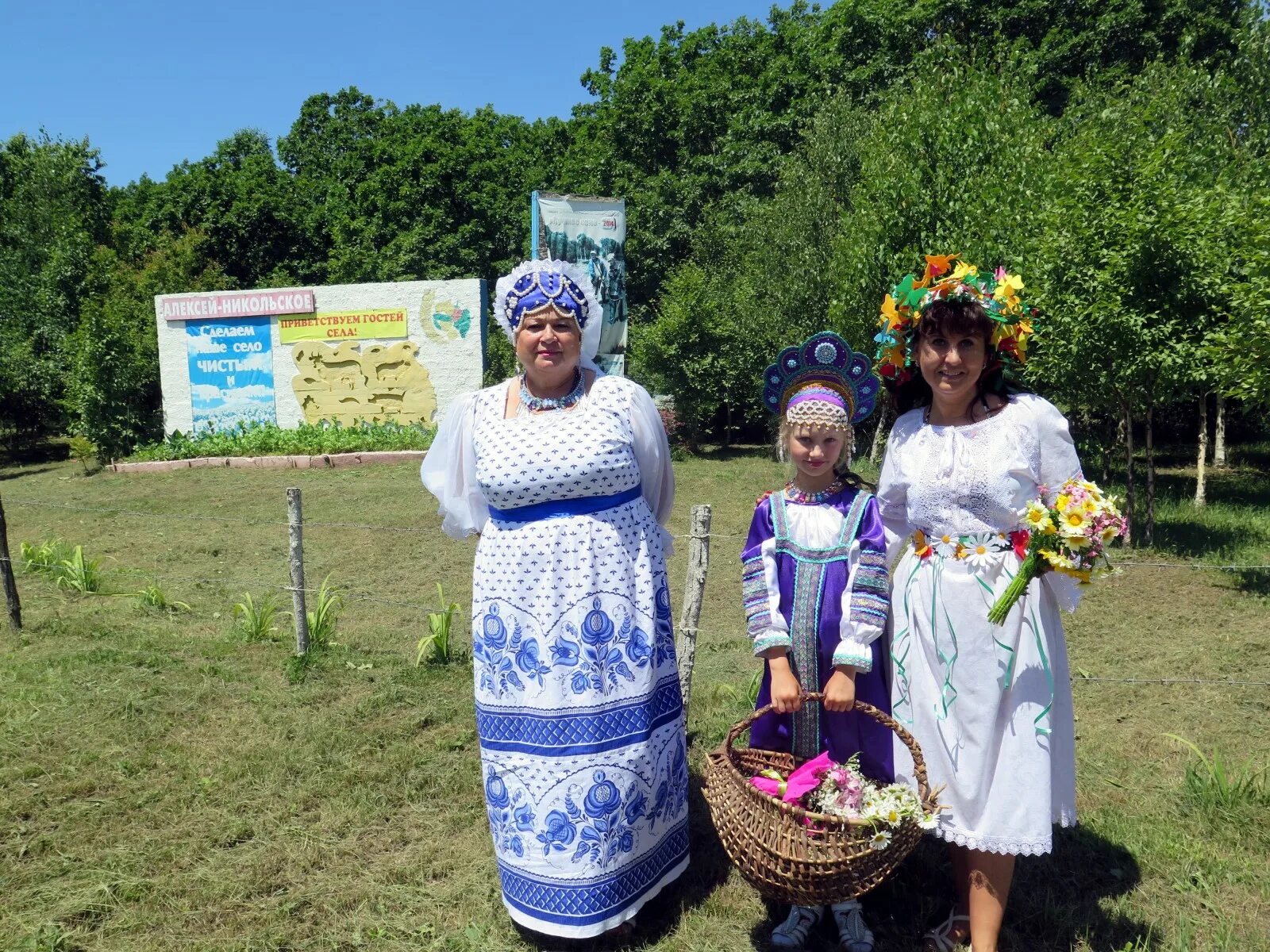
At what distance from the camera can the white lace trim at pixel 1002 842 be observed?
8.17ft

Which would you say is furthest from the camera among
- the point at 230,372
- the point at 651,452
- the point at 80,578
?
the point at 230,372

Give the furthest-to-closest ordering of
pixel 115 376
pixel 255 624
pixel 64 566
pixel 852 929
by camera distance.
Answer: pixel 115 376 < pixel 64 566 < pixel 255 624 < pixel 852 929

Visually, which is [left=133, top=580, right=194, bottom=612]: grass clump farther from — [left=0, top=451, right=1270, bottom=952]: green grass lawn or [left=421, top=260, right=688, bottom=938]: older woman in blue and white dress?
[left=421, top=260, right=688, bottom=938]: older woman in blue and white dress

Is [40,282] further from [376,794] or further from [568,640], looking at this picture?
[568,640]

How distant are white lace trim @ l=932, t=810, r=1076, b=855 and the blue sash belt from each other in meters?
1.39

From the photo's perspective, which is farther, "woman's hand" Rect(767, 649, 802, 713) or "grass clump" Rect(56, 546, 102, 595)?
"grass clump" Rect(56, 546, 102, 595)

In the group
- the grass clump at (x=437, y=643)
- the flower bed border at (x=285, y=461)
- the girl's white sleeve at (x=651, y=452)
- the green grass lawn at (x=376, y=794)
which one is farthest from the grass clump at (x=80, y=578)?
the flower bed border at (x=285, y=461)

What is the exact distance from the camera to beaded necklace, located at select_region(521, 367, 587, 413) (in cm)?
301

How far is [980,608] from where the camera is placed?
257 cm

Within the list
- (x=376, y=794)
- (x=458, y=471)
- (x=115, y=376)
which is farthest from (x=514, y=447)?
(x=115, y=376)

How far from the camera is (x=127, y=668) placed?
531 cm

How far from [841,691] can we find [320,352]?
1612 centimetres

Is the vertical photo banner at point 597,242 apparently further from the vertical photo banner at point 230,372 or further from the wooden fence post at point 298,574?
the wooden fence post at point 298,574

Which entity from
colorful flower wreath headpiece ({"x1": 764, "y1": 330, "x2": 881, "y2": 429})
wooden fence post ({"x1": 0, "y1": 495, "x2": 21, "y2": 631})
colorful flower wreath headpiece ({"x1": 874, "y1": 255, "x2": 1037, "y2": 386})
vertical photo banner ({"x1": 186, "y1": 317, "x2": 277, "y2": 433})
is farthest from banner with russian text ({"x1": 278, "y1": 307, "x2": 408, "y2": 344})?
colorful flower wreath headpiece ({"x1": 874, "y1": 255, "x2": 1037, "y2": 386})
